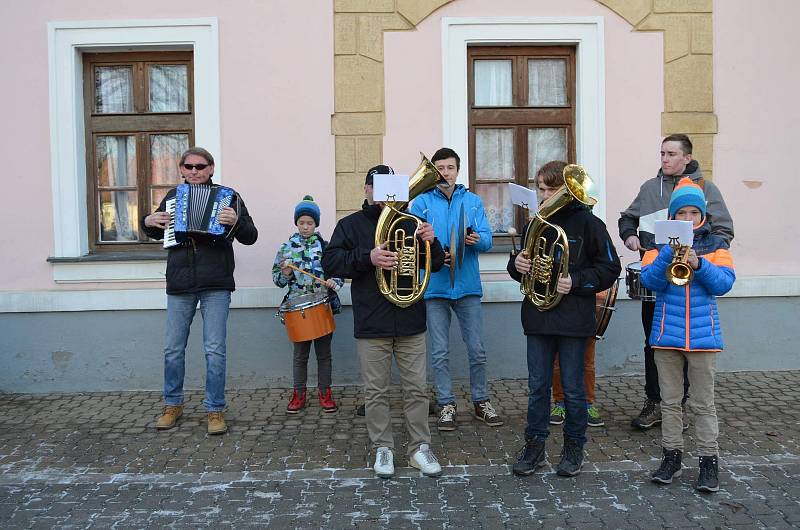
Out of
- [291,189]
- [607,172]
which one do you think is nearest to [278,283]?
[291,189]

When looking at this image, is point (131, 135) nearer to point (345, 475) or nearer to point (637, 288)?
point (345, 475)

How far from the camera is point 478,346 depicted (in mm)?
6176

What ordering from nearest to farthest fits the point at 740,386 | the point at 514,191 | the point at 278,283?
1. the point at 514,191
2. the point at 278,283
3. the point at 740,386

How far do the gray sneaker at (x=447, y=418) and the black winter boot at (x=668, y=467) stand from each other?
64.1 inches

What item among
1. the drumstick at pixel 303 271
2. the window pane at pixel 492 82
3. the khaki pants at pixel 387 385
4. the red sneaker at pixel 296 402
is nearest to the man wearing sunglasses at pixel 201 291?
the drumstick at pixel 303 271

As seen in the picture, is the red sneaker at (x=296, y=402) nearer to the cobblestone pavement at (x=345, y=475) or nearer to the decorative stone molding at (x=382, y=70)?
the cobblestone pavement at (x=345, y=475)

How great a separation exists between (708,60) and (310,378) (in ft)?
15.5

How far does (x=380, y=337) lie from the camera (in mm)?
5074

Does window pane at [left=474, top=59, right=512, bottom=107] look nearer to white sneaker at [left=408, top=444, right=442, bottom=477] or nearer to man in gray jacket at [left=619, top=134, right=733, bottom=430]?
man in gray jacket at [left=619, top=134, right=733, bottom=430]

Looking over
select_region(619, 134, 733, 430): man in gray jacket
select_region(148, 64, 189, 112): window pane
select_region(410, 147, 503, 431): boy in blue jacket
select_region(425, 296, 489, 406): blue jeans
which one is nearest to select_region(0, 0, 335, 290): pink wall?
select_region(148, 64, 189, 112): window pane

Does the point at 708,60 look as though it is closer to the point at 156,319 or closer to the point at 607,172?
the point at 607,172

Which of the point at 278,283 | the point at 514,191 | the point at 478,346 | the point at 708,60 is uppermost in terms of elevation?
the point at 708,60

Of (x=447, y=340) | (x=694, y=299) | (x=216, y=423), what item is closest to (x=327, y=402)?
(x=216, y=423)

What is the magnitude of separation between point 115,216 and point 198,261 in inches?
85.0
